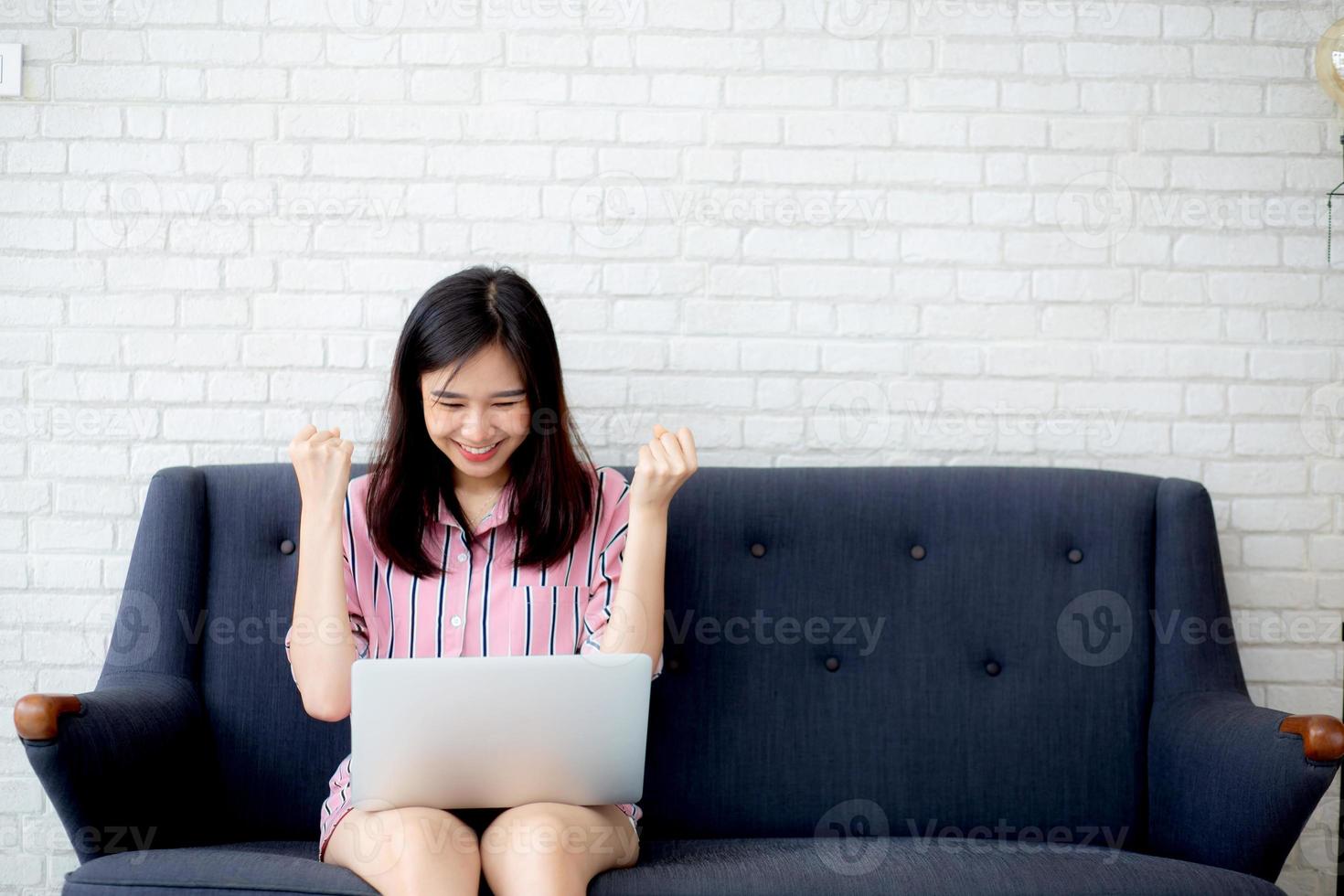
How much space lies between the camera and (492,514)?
70.9 inches

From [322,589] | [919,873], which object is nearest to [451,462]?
[322,589]

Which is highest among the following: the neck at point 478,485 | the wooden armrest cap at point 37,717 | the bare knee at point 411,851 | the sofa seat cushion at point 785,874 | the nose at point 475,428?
the nose at point 475,428

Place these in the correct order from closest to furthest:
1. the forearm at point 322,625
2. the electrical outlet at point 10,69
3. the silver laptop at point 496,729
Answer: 1. the silver laptop at point 496,729
2. the forearm at point 322,625
3. the electrical outlet at point 10,69

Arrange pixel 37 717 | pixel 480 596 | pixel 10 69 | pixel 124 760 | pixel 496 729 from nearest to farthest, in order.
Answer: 1. pixel 496 729
2. pixel 37 717
3. pixel 124 760
4. pixel 480 596
5. pixel 10 69

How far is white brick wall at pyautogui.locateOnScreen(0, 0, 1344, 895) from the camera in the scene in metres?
2.19

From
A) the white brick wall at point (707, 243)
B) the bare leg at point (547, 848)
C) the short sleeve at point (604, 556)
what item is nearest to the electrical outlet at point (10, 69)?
the white brick wall at point (707, 243)

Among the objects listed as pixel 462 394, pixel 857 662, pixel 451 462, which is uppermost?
→ pixel 462 394

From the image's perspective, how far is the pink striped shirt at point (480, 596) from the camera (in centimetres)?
175

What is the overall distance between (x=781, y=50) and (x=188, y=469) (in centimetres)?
139

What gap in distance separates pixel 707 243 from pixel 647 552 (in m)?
0.77

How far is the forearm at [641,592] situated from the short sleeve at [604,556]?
0.04 m

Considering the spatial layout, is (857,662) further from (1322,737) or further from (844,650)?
(1322,737)

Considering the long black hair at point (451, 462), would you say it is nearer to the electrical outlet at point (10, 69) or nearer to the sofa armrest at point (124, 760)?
the sofa armrest at point (124, 760)

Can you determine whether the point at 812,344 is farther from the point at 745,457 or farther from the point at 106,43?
the point at 106,43
